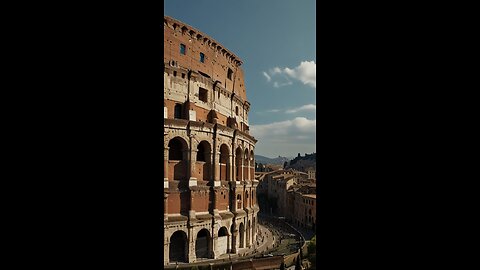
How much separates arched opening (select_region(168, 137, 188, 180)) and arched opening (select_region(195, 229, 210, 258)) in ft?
15.5

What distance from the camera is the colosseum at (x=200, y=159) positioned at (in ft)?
59.3

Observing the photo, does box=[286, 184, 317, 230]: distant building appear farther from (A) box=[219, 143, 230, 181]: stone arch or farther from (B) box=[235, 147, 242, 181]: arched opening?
(A) box=[219, 143, 230, 181]: stone arch

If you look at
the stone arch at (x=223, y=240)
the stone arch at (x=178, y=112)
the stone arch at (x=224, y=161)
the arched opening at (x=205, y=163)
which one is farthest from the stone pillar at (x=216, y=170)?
the stone arch at (x=178, y=112)

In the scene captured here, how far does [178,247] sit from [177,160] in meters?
6.36

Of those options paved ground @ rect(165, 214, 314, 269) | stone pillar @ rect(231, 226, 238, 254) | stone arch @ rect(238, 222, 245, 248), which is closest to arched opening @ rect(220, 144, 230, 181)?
stone pillar @ rect(231, 226, 238, 254)

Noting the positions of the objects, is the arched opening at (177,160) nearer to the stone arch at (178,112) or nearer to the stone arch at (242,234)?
the stone arch at (178,112)

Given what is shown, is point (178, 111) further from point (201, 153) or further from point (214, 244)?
point (214, 244)

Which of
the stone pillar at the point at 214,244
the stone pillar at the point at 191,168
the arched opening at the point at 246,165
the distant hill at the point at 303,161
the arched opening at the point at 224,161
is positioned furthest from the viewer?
the distant hill at the point at 303,161

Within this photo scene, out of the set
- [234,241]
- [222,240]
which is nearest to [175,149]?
[222,240]
